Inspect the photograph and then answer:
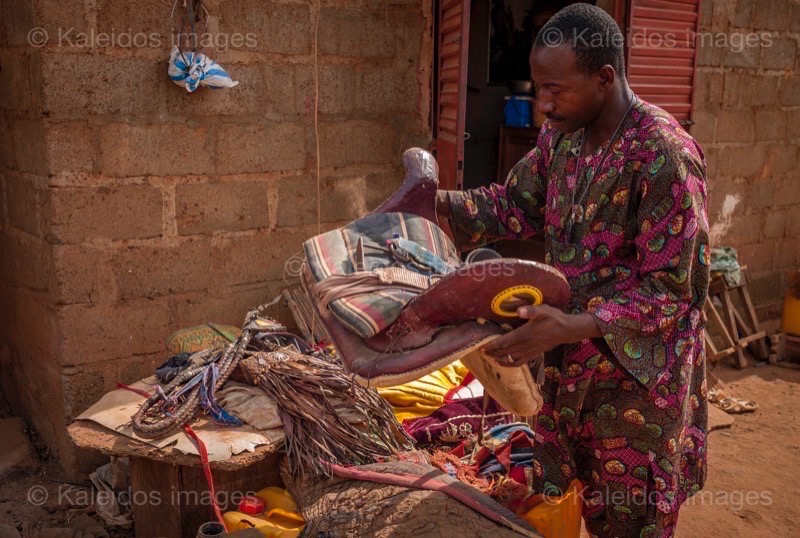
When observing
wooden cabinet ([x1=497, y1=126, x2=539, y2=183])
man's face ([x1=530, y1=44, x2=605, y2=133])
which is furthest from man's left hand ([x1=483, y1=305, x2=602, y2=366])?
wooden cabinet ([x1=497, y1=126, x2=539, y2=183])

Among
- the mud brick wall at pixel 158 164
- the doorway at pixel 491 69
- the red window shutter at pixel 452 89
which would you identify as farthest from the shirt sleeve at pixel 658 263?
the doorway at pixel 491 69

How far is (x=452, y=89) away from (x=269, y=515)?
2.65 meters

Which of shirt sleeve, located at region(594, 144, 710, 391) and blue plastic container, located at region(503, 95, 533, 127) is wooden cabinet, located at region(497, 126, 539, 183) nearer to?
blue plastic container, located at region(503, 95, 533, 127)

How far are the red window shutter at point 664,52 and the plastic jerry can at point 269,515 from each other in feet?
12.0

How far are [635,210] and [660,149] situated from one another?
0.61ft

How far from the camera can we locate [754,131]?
6.76 metres

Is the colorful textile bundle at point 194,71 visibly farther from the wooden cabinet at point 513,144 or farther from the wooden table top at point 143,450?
the wooden cabinet at point 513,144

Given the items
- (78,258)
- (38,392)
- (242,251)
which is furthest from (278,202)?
(38,392)

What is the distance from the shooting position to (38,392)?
4.40m

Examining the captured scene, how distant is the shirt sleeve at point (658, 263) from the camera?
2107 millimetres

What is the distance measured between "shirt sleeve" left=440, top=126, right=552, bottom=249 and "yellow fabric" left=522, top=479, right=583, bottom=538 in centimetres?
86

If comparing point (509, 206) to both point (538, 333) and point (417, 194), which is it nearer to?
point (417, 194)

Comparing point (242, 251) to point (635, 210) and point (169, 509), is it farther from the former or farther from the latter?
point (635, 210)

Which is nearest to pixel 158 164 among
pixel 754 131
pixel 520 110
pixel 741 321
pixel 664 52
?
pixel 664 52
